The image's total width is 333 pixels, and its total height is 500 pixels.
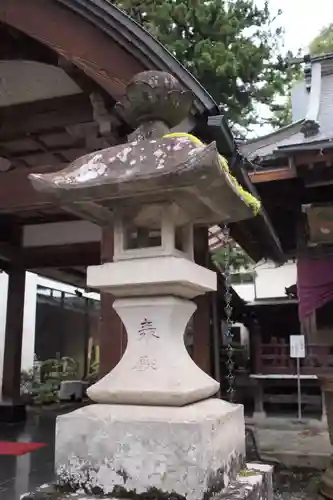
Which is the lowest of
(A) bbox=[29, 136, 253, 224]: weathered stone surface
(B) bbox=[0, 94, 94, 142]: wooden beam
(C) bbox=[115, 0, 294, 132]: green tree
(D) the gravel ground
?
(D) the gravel ground

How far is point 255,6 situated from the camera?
13.6 meters

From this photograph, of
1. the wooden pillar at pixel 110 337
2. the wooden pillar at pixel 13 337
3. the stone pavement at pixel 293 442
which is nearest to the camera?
the wooden pillar at pixel 110 337

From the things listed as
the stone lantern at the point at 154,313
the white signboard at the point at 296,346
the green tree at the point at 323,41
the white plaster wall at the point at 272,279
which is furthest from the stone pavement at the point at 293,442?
the green tree at the point at 323,41

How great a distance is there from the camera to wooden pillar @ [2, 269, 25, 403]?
926cm

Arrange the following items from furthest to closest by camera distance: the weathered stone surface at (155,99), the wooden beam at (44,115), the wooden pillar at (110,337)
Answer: the wooden beam at (44,115)
the wooden pillar at (110,337)
the weathered stone surface at (155,99)

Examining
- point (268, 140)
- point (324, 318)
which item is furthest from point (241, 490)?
point (324, 318)

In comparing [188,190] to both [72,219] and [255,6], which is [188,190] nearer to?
[72,219]

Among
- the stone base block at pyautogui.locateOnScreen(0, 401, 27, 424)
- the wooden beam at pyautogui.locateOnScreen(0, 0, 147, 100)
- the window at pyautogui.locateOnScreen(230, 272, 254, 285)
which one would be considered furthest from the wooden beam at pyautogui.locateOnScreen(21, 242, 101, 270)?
the window at pyautogui.locateOnScreen(230, 272, 254, 285)

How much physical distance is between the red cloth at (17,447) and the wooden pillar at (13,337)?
6.17 feet

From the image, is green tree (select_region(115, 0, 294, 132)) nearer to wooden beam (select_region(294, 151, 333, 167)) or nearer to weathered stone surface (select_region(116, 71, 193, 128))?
wooden beam (select_region(294, 151, 333, 167))

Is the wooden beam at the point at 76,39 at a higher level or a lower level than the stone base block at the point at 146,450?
higher

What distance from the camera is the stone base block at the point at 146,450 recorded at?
8.80 ft

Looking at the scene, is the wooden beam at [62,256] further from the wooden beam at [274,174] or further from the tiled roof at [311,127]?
the wooden beam at [274,174]

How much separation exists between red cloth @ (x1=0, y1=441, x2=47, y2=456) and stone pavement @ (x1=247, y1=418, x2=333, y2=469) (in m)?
3.22
